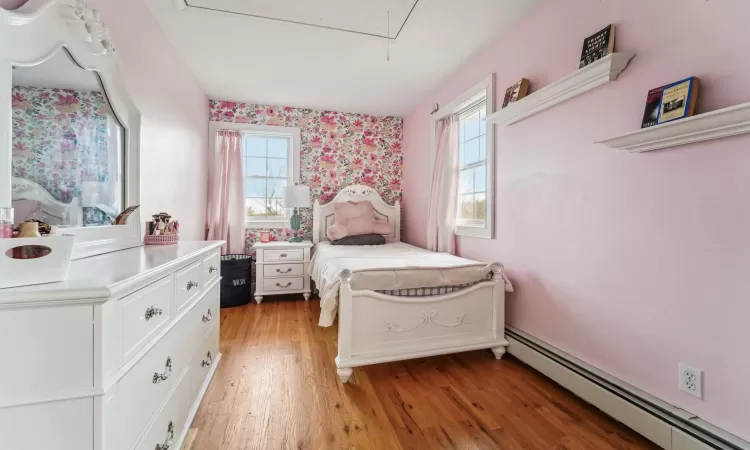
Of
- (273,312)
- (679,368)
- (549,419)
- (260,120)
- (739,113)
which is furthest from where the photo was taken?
(260,120)

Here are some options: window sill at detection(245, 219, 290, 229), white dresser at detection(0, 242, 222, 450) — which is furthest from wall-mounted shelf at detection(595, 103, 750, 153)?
window sill at detection(245, 219, 290, 229)

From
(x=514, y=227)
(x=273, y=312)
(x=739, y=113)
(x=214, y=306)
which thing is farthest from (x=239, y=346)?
(x=739, y=113)

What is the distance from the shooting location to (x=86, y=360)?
0.73 metres

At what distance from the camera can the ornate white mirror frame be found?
39.5 inches

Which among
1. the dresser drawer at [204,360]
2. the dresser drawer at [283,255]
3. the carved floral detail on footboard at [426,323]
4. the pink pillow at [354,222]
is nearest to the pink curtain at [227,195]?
the dresser drawer at [283,255]

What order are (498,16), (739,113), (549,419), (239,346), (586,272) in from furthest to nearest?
(239,346) → (498,16) → (586,272) → (549,419) → (739,113)

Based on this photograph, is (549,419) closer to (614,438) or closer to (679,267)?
(614,438)

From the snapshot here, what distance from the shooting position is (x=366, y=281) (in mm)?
1959

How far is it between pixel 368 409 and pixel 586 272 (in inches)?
55.0

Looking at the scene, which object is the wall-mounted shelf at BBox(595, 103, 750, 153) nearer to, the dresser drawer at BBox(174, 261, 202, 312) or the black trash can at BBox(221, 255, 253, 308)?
the dresser drawer at BBox(174, 261, 202, 312)

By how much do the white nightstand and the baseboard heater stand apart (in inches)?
96.2

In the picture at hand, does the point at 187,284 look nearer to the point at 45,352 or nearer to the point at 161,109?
the point at 45,352

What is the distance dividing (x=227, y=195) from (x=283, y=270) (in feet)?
3.68

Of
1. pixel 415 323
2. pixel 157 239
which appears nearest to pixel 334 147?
pixel 157 239
